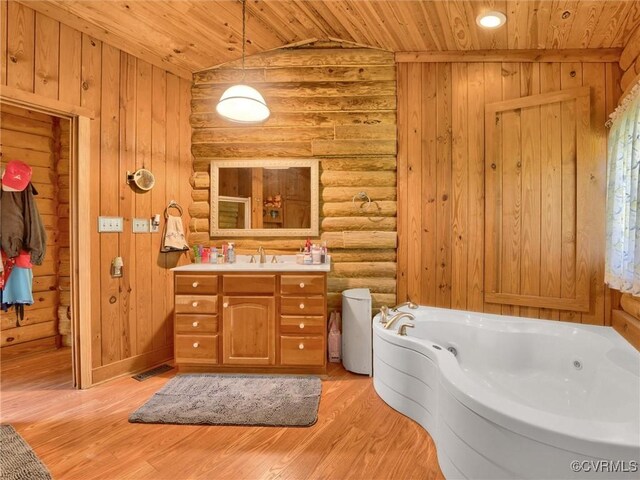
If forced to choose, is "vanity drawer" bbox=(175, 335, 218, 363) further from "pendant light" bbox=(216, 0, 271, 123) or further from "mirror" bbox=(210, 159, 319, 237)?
"pendant light" bbox=(216, 0, 271, 123)

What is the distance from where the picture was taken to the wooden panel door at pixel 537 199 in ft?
7.59

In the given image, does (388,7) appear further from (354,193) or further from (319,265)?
(319,265)

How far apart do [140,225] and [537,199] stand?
3.31m

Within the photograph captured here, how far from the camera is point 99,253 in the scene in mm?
2375

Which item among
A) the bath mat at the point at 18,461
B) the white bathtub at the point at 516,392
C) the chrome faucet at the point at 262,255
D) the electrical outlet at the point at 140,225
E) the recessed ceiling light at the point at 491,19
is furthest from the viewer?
the chrome faucet at the point at 262,255

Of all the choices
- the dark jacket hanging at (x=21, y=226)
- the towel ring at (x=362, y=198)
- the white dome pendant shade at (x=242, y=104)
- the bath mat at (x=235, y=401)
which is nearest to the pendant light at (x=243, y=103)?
the white dome pendant shade at (x=242, y=104)

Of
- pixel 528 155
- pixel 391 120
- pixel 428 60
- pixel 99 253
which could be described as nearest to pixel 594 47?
pixel 528 155

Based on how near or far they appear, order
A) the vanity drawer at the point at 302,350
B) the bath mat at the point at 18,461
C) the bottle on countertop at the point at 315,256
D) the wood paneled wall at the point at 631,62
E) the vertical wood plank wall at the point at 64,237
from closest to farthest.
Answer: the bath mat at the point at 18,461 < the wood paneled wall at the point at 631,62 < the vanity drawer at the point at 302,350 < the bottle on countertop at the point at 315,256 < the vertical wood plank wall at the point at 64,237

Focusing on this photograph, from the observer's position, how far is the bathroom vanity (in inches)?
94.0

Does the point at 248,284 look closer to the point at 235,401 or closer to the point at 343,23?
the point at 235,401

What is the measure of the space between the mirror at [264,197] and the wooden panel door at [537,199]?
5.16ft

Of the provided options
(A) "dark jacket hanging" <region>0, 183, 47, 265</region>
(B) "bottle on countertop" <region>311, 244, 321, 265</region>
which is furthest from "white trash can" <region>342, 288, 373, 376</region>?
(A) "dark jacket hanging" <region>0, 183, 47, 265</region>

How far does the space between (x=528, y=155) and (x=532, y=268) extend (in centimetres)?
91

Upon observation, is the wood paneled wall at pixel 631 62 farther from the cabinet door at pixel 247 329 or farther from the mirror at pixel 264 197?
the cabinet door at pixel 247 329
